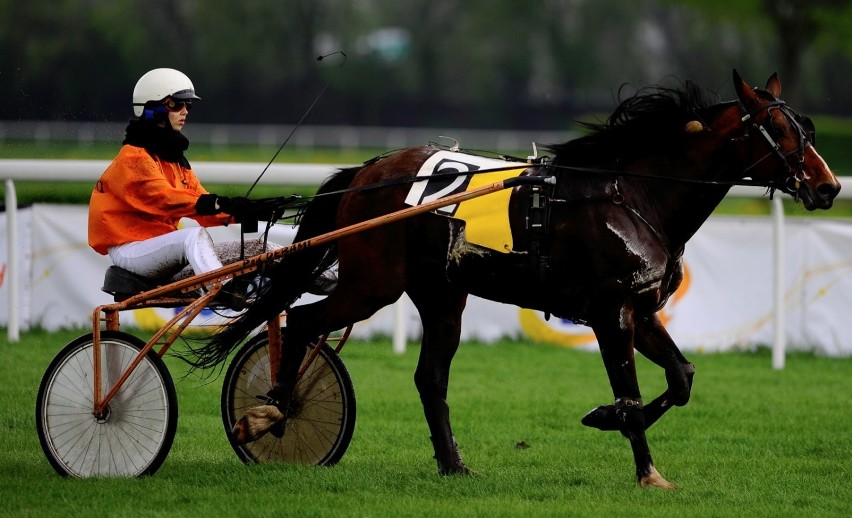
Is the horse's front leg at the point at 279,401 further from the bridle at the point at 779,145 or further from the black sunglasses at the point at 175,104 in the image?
the bridle at the point at 779,145

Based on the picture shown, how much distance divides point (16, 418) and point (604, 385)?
3.74 metres

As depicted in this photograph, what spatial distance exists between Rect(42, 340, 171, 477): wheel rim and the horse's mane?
6.94ft

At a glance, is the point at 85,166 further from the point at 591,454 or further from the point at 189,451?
the point at 591,454

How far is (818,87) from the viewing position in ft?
129

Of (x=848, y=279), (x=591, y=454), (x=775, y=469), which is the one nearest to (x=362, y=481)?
(x=591, y=454)

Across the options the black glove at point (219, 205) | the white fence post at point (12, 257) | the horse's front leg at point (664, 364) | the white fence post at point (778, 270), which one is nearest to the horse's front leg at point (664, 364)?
the horse's front leg at point (664, 364)

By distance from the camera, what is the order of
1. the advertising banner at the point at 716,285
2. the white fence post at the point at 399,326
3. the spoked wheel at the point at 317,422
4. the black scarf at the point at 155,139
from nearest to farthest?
the black scarf at the point at 155,139 < the spoked wheel at the point at 317,422 < the white fence post at the point at 399,326 < the advertising banner at the point at 716,285

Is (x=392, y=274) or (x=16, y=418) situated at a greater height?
(x=392, y=274)

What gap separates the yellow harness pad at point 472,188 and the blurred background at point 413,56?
27.1 m

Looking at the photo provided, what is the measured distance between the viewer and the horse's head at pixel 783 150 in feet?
19.2

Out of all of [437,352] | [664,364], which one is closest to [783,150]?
[664,364]

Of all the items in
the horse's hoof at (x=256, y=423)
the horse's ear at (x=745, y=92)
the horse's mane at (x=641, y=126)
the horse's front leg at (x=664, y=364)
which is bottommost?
the horse's hoof at (x=256, y=423)

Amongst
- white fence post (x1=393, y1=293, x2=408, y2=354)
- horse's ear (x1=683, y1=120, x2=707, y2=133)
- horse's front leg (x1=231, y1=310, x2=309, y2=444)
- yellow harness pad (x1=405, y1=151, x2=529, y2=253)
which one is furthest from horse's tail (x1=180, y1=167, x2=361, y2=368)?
white fence post (x1=393, y1=293, x2=408, y2=354)

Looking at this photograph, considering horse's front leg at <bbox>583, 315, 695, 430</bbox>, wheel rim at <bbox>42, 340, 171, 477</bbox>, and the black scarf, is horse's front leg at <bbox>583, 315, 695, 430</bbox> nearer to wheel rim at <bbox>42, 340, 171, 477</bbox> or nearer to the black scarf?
wheel rim at <bbox>42, 340, 171, 477</bbox>
